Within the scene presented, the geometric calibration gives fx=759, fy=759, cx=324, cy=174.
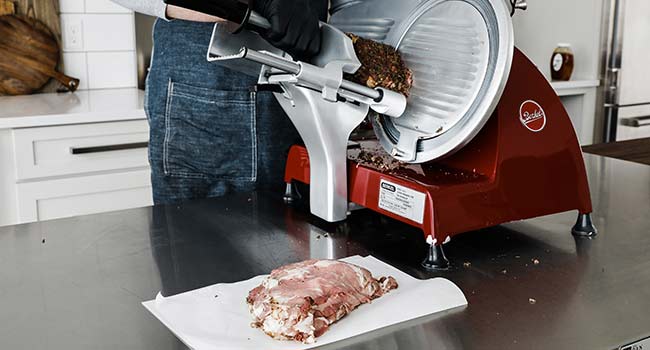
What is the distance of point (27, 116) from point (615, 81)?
2.44 m

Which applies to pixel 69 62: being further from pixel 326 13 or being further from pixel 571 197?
pixel 571 197

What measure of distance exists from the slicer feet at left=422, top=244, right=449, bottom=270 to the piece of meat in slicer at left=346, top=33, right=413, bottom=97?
25 centimetres

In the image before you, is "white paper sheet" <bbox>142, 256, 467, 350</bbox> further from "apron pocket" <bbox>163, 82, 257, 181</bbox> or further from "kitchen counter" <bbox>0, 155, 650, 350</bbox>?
"apron pocket" <bbox>163, 82, 257, 181</bbox>

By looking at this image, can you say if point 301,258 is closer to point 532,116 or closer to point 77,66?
point 532,116

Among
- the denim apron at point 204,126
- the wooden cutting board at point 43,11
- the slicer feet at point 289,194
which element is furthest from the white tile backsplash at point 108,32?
the slicer feet at point 289,194

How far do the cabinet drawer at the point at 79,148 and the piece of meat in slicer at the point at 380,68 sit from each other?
1.39 metres

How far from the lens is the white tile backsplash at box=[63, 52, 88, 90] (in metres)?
2.72

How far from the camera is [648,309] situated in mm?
909

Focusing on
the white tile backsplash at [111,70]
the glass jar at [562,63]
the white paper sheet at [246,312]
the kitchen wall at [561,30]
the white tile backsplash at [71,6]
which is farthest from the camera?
the kitchen wall at [561,30]

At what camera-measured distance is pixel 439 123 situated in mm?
1107

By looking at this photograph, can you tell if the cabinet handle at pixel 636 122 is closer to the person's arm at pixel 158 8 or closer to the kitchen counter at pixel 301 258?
the kitchen counter at pixel 301 258

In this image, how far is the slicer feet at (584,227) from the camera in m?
1.20

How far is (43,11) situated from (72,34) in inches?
5.0

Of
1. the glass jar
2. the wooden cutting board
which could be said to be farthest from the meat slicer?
the glass jar
